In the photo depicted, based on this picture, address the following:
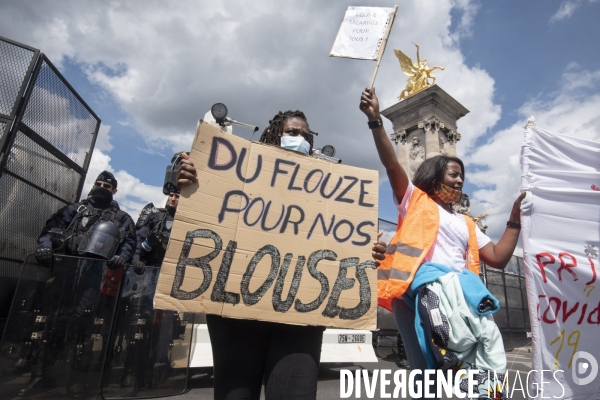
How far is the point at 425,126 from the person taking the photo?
15.1 m

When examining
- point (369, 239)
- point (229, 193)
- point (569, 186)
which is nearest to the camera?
point (229, 193)

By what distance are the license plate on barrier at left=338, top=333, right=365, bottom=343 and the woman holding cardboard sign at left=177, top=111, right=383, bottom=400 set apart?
427cm

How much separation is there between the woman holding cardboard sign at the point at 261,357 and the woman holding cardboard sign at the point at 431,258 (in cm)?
60

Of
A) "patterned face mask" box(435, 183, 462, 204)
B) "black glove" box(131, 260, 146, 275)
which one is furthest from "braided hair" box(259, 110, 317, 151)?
"black glove" box(131, 260, 146, 275)

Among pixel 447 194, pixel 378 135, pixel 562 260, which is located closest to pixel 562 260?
pixel 562 260

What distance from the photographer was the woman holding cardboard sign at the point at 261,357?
61.9 inches

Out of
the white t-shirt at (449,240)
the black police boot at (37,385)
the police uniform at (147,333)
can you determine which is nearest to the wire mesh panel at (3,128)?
the police uniform at (147,333)

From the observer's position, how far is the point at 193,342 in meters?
4.72

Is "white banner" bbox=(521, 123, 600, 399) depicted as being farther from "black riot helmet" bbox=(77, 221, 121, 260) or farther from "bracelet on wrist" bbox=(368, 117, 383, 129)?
"black riot helmet" bbox=(77, 221, 121, 260)

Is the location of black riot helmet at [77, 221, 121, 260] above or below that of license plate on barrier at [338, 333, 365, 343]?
above

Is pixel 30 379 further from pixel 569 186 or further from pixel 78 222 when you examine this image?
pixel 569 186

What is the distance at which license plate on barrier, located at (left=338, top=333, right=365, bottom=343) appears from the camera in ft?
18.7

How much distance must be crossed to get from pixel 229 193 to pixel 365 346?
4891 mm

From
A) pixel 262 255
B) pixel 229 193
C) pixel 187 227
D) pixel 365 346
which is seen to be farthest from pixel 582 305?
pixel 365 346
